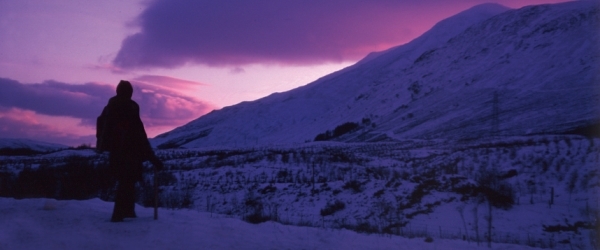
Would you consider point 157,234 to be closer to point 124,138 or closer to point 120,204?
point 120,204

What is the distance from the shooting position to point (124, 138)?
746 centimetres

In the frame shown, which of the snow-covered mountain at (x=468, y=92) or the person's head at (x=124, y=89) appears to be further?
the snow-covered mountain at (x=468, y=92)

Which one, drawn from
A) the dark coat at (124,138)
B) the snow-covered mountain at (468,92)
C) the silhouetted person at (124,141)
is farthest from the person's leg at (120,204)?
the snow-covered mountain at (468,92)

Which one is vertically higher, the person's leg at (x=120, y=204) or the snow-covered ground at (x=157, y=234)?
the person's leg at (x=120, y=204)

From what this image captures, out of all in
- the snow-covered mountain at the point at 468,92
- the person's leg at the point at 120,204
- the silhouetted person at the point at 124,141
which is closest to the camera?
the person's leg at the point at 120,204

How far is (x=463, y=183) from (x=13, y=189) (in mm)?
13643

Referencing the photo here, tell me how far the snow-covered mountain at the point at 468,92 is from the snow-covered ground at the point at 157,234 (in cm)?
3506

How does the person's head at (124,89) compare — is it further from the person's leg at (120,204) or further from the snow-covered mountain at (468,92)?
the snow-covered mountain at (468,92)

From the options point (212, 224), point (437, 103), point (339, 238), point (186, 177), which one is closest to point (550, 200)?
point (339, 238)

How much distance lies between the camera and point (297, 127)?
302ft

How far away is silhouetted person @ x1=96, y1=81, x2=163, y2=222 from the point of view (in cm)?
744

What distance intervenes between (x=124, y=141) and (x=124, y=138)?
0.04 metres

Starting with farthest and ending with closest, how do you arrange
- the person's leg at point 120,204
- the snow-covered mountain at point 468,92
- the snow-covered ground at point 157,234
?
the snow-covered mountain at point 468,92 < the person's leg at point 120,204 < the snow-covered ground at point 157,234

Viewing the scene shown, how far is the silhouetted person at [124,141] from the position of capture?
7438 millimetres
